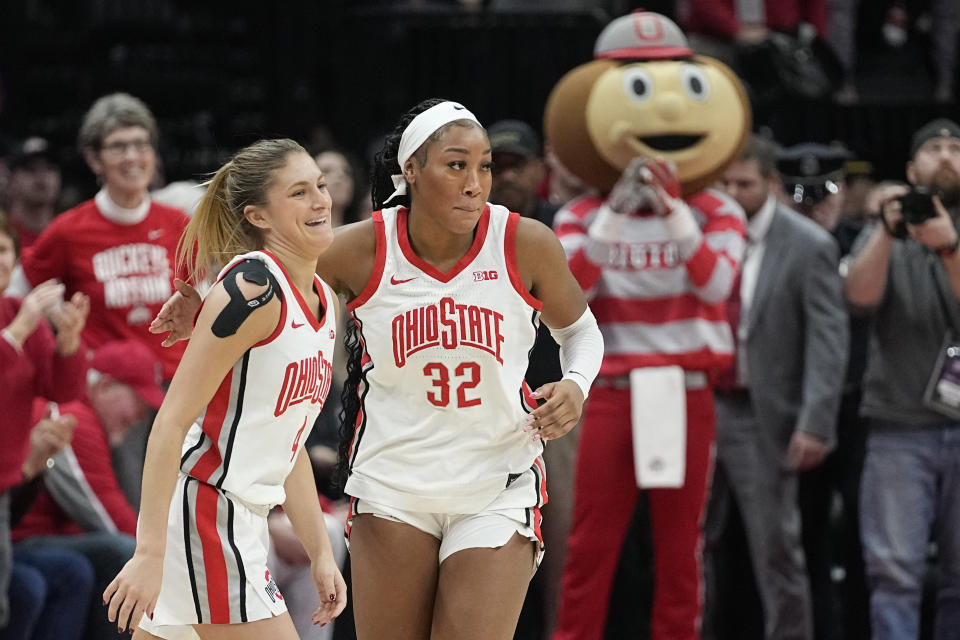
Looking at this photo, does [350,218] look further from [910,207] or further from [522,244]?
[522,244]

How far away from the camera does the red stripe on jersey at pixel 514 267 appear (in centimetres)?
A: 366

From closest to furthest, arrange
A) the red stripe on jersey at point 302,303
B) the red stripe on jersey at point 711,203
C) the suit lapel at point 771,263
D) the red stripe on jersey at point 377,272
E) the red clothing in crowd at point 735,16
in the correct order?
the red stripe on jersey at point 302,303
the red stripe on jersey at point 377,272
the red stripe on jersey at point 711,203
the suit lapel at point 771,263
the red clothing in crowd at point 735,16

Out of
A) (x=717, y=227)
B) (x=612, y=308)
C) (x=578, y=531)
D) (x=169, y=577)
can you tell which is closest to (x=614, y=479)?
(x=578, y=531)

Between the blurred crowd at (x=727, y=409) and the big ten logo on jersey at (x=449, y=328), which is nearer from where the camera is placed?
the big ten logo on jersey at (x=449, y=328)

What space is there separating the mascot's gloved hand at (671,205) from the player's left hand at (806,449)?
90cm

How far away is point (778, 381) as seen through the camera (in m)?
5.73

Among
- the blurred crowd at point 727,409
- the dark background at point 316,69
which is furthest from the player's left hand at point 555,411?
the dark background at point 316,69

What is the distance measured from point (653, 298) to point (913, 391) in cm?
100

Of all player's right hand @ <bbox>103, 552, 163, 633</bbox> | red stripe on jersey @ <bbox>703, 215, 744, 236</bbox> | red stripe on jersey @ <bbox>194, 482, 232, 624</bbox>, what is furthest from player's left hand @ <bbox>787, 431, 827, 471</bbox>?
player's right hand @ <bbox>103, 552, 163, 633</bbox>

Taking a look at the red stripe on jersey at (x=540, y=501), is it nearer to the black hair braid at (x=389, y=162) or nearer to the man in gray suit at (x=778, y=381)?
the black hair braid at (x=389, y=162)

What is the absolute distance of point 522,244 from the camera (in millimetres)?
3688

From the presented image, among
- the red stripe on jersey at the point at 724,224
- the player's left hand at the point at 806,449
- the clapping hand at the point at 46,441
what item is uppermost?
the red stripe on jersey at the point at 724,224

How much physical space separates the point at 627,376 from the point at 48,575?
206 cm

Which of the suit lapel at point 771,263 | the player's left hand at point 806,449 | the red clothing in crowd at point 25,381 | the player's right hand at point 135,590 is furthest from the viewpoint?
the suit lapel at point 771,263
